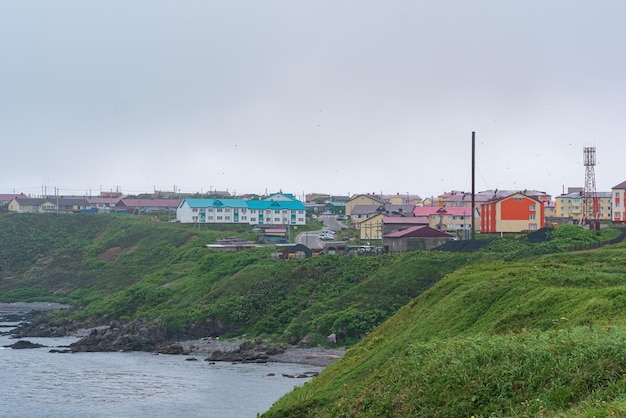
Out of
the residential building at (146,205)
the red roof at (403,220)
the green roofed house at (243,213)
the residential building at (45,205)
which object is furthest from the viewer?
the residential building at (146,205)

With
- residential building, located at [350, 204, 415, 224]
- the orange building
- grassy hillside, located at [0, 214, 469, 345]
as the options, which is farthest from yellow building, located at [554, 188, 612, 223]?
grassy hillside, located at [0, 214, 469, 345]

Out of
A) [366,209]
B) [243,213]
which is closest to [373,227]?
[366,209]

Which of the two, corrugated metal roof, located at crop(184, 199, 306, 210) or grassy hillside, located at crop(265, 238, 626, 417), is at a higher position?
corrugated metal roof, located at crop(184, 199, 306, 210)

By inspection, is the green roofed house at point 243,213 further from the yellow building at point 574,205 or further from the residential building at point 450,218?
the yellow building at point 574,205

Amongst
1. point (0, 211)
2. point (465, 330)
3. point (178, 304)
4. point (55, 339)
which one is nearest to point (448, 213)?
point (178, 304)

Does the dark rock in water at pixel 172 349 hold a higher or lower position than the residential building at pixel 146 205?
lower

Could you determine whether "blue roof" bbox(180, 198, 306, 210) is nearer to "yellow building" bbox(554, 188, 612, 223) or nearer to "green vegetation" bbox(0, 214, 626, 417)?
"green vegetation" bbox(0, 214, 626, 417)

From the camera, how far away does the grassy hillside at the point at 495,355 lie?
12.7 metres

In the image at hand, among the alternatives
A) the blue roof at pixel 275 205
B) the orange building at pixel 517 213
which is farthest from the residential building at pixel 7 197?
the orange building at pixel 517 213

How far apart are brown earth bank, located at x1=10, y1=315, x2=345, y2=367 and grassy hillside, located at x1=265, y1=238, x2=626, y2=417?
1525cm

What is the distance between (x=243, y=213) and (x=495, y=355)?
82.4 meters

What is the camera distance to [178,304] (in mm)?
57219

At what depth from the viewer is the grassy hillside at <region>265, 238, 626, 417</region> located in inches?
499

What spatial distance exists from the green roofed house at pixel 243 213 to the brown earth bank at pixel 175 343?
38.8 m
